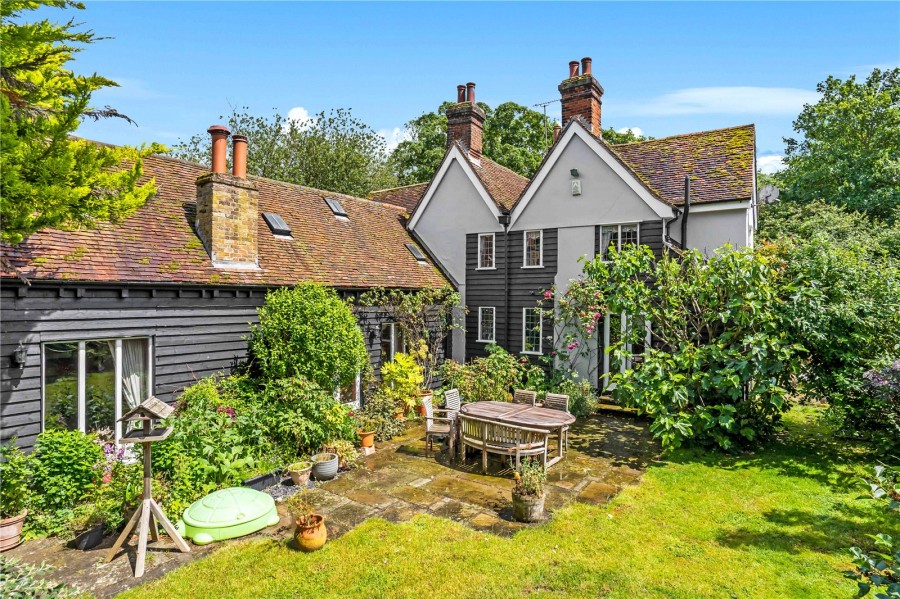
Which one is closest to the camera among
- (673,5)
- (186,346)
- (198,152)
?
(673,5)

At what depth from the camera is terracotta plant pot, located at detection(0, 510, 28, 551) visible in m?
6.48

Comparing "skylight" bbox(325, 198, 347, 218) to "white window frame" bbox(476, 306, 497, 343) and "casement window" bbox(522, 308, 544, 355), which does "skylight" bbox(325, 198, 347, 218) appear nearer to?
"white window frame" bbox(476, 306, 497, 343)

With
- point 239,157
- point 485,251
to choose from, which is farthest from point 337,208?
point 485,251

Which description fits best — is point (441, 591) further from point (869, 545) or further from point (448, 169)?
point (448, 169)

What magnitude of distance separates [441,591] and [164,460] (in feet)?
15.8

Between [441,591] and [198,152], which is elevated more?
[198,152]

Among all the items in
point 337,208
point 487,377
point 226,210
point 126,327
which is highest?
point 337,208

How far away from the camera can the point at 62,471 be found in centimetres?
741

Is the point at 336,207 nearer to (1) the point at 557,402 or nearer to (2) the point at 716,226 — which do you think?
(1) the point at 557,402

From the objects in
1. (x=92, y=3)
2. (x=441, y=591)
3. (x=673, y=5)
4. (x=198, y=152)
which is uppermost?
(x=198, y=152)

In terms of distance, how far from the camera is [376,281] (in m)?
14.4

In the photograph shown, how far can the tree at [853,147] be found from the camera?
26.9 metres

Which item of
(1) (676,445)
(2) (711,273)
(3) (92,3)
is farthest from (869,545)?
(3) (92,3)

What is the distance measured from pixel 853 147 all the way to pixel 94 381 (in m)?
39.8
